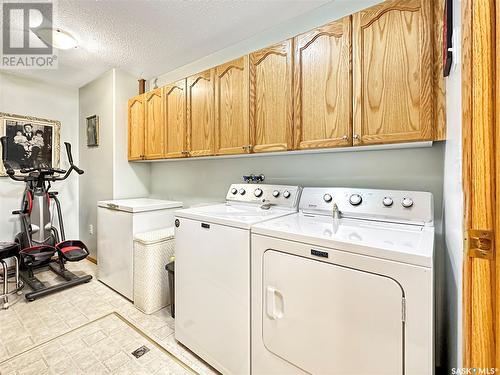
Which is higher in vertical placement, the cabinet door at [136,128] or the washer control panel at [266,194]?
the cabinet door at [136,128]

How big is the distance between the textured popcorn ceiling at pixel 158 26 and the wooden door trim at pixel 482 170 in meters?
1.75

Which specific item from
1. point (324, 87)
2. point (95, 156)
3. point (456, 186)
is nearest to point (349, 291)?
point (456, 186)

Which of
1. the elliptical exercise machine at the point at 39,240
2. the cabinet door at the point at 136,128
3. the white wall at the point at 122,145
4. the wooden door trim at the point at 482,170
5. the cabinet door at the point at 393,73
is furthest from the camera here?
the white wall at the point at 122,145

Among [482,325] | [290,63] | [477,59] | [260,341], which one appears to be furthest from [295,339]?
[290,63]

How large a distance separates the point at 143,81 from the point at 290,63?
2.42 metres

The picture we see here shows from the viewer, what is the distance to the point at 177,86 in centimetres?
251

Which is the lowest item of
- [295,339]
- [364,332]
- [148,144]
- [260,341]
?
[260,341]

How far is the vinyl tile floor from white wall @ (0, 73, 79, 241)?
1392 mm

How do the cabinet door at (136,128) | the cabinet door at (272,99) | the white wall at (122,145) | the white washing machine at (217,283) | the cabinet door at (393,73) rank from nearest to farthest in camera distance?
the cabinet door at (393,73) < the white washing machine at (217,283) < the cabinet door at (272,99) < the cabinet door at (136,128) < the white wall at (122,145)

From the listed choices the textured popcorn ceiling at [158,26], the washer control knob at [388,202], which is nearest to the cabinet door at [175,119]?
the textured popcorn ceiling at [158,26]

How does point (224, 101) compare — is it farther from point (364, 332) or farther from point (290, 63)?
point (364, 332)

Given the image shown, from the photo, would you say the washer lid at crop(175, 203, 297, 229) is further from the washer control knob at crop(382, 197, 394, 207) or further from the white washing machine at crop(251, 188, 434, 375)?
the washer control knob at crop(382, 197, 394, 207)

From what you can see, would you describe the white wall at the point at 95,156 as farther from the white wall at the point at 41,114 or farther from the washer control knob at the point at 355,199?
the washer control knob at the point at 355,199

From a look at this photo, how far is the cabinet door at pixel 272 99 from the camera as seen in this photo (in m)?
1.70
